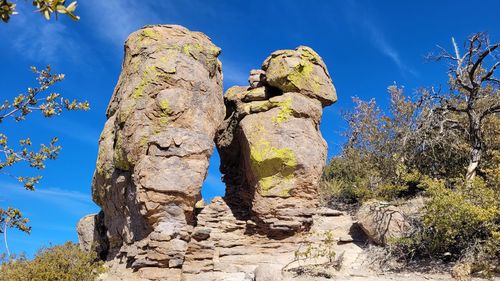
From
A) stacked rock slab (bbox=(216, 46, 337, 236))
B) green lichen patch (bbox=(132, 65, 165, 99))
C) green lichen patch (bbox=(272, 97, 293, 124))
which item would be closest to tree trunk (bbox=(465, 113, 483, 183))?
stacked rock slab (bbox=(216, 46, 337, 236))

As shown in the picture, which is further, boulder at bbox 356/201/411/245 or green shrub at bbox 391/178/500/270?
boulder at bbox 356/201/411/245

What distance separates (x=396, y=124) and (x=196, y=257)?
13969 mm

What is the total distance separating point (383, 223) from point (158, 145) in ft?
24.4

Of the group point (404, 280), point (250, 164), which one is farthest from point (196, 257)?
point (404, 280)

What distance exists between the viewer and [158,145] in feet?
46.6

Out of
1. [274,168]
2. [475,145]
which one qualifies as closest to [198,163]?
[274,168]

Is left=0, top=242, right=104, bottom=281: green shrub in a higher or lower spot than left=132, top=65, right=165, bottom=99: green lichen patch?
lower

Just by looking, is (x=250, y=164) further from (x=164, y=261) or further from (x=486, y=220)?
(x=486, y=220)

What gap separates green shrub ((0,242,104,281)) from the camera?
39.5 feet

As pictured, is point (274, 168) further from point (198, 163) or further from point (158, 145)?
point (158, 145)

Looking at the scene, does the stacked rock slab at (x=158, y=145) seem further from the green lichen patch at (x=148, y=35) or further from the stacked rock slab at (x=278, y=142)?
the stacked rock slab at (x=278, y=142)

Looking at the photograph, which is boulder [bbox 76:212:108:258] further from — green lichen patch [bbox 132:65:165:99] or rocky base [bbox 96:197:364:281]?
green lichen patch [bbox 132:65:165:99]

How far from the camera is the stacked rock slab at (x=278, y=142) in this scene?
608 inches

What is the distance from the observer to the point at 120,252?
582 inches
